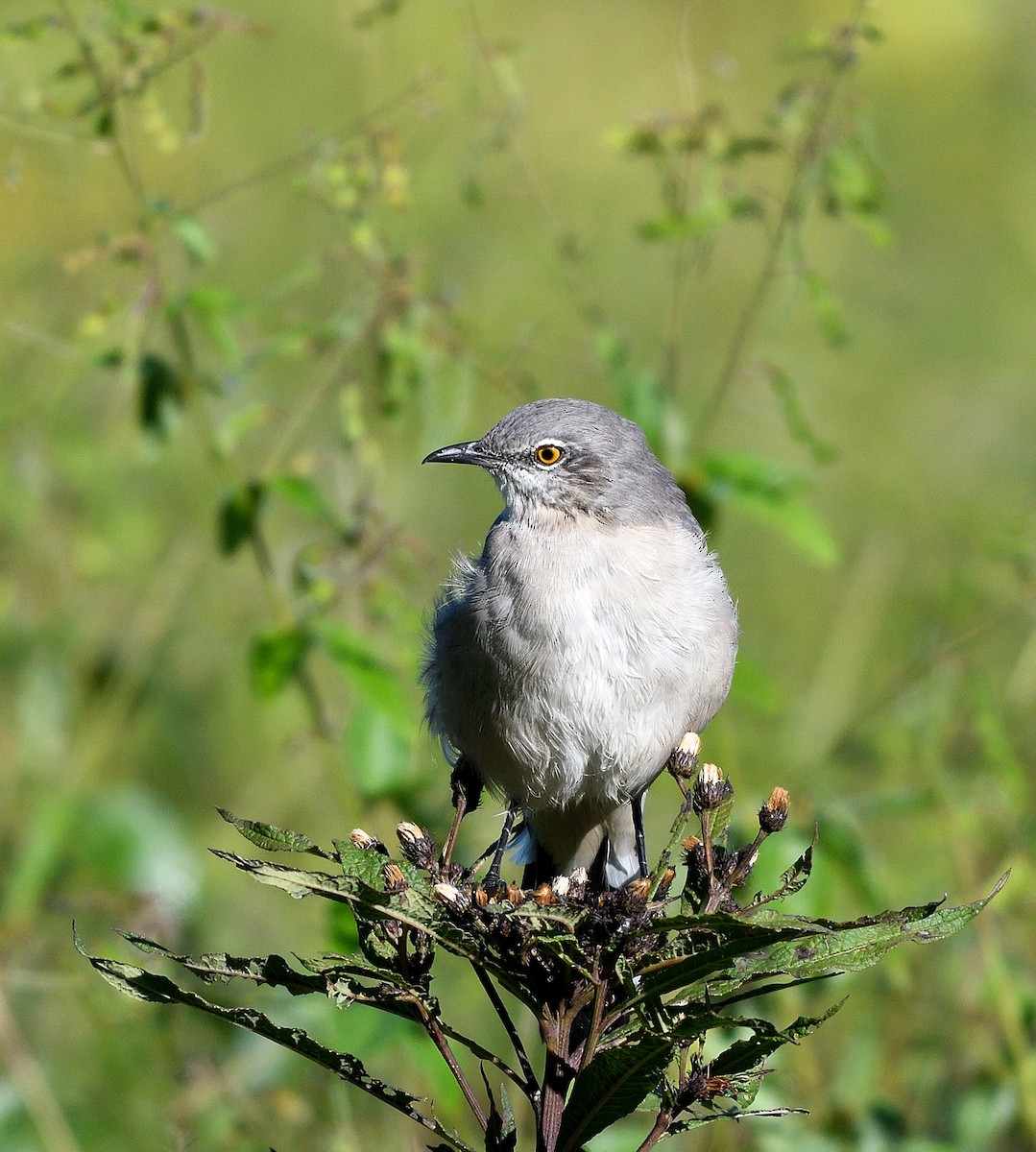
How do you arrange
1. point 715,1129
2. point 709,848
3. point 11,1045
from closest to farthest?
point 709,848
point 11,1045
point 715,1129

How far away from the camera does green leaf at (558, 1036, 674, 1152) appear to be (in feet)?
7.55

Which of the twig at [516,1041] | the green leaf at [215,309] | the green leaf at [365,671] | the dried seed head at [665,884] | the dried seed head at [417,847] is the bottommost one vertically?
the twig at [516,1041]

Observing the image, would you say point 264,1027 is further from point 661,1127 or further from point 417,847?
point 661,1127

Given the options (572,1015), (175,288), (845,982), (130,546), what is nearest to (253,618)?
(130,546)

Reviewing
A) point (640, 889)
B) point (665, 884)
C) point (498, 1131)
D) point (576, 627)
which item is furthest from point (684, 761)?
point (576, 627)

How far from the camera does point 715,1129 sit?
4.90 m

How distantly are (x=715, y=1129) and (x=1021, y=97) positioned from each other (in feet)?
27.8

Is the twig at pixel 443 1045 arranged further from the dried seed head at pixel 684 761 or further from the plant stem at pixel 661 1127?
the dried seed head at pixel 684 761

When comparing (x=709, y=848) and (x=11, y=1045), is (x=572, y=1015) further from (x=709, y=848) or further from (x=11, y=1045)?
(x=11, y=1045)

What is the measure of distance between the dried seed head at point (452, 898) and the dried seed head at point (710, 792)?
456 millimetres

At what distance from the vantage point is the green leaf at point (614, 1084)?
2.30 m

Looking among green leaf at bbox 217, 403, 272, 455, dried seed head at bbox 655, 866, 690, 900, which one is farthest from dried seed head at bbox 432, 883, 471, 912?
green leaf at bbox 217, 403, 272, 455

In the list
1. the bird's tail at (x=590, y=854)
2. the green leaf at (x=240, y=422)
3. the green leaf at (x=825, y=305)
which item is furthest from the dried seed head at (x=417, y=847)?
the green leaf at (x=825, y=305)

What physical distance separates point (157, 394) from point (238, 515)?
1.65ft
